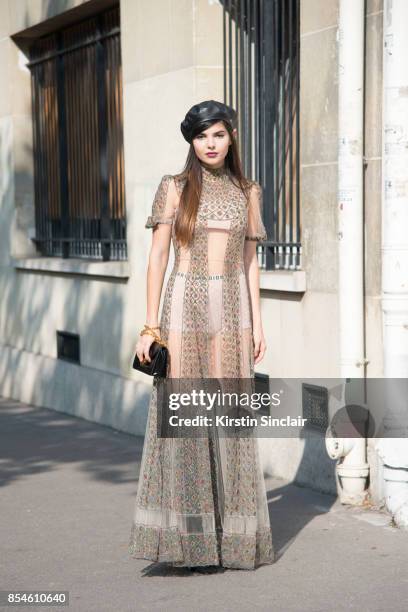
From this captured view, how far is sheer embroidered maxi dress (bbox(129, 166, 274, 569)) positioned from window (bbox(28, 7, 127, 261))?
15.7ft

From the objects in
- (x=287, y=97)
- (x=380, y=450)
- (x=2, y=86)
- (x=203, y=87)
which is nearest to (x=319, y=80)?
(x=287, y=97)

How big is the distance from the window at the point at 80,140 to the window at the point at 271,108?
7.33 ft

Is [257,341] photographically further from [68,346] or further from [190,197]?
[68,346]

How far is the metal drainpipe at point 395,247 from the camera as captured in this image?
6172 millimetres

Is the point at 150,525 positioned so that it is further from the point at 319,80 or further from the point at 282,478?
the point at 319,80

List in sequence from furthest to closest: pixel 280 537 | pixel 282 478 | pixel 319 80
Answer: pixel 282 478 < pixel 319 80 < pixel 280 537

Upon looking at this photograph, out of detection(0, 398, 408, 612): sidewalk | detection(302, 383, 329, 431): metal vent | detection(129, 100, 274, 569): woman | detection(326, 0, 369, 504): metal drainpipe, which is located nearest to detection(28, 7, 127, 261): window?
detection(0, 398, 408, 612): sidewalk

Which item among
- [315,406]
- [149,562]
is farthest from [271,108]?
[149,562]

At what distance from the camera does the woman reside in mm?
5547

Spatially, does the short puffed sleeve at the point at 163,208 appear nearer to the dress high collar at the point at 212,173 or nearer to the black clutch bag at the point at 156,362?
the dress high collar at the point at 212,173

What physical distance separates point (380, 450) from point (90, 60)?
590 cm

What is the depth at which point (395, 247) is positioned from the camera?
6.27 m

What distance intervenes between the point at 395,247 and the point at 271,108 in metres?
2.16

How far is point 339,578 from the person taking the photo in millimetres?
5500
